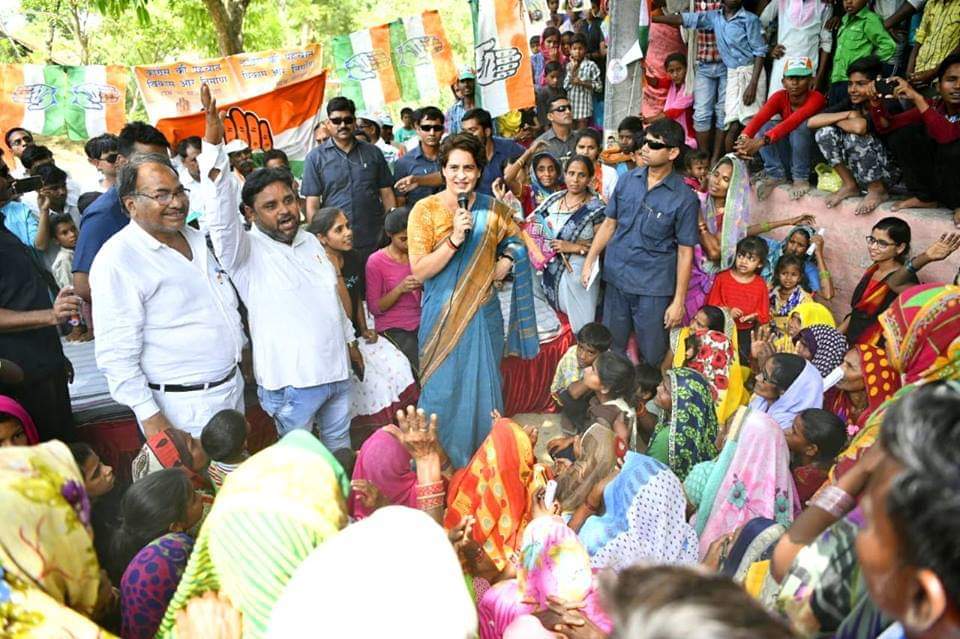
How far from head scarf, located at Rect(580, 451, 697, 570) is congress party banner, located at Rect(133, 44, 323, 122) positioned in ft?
21.7

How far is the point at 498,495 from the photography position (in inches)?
101

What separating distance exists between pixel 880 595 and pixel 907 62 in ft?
16.9

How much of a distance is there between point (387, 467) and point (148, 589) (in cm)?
85

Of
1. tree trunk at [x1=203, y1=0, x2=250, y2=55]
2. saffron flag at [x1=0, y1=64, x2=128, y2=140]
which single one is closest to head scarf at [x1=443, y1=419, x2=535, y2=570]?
saffron flag at [x1=0, y1=64, x2=128, y2=140]

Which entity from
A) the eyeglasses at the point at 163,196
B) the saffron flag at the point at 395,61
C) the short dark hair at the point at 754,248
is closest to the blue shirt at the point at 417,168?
the short dark hair at the point at 754,248

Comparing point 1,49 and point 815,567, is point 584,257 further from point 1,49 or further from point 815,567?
point 1,49

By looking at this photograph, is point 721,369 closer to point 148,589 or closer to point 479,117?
point 479,117

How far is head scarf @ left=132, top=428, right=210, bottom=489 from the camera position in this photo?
8.87ft

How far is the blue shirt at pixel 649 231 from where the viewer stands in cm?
405

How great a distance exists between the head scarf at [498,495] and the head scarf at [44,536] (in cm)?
117

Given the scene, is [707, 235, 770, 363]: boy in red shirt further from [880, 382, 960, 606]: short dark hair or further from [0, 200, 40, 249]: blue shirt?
[0, 200, 40, 249]: blue shirt

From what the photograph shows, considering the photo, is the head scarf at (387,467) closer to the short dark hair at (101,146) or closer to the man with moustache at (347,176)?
the man with moustache at (347,176)

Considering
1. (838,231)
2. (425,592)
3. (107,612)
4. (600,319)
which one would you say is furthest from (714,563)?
(838,231)

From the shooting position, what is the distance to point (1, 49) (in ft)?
62.1
